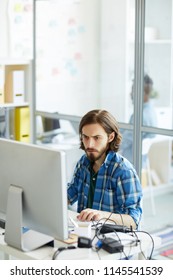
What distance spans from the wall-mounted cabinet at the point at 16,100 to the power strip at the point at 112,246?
2267 mm

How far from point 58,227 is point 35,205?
5.3 inches

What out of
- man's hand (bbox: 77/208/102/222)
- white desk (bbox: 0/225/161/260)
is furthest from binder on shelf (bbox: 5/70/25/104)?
white desk (bbox: 0/225/161/260)

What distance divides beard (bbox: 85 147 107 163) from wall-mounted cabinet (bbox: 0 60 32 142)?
1716 mm

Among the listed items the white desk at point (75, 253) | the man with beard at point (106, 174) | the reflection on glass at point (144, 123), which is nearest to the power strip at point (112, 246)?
the white desk at point (75, 253)

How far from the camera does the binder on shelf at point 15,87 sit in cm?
435

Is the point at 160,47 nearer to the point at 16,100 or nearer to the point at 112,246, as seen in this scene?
the point at 16,100

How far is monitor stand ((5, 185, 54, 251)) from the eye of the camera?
2.28 m

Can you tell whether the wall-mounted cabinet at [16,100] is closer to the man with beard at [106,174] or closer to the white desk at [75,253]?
the man with beard at [106,174]

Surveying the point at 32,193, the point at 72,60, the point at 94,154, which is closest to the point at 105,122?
the point at 94,154

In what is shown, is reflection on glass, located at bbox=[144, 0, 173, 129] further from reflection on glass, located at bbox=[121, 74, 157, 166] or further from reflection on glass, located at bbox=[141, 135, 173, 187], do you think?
reflection on glass, located at bbox=[141, 135, 173, 187]

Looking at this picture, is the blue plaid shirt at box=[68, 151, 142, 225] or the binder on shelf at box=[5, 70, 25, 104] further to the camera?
the binder on shelf at box=[5, 70, 25, 104]

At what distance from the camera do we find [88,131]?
2721 millimetres

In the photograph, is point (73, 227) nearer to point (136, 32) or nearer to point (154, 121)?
point (136, 32)
